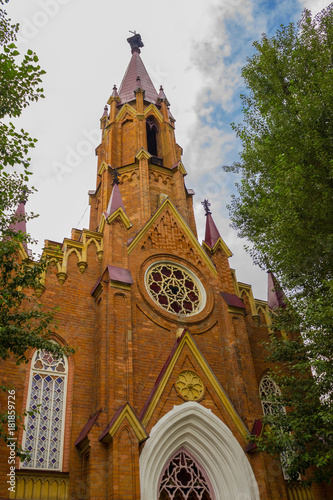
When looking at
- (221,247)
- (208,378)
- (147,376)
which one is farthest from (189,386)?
(221,247)

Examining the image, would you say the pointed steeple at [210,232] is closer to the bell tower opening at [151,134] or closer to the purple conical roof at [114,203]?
the purple conical roof at [114,203]

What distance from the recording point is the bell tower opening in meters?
24.3

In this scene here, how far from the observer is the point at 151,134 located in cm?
2478

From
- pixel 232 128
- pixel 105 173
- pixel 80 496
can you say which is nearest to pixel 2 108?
pixel 232 128

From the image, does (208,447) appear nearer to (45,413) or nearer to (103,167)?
(45,413)

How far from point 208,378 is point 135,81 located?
19.4 m

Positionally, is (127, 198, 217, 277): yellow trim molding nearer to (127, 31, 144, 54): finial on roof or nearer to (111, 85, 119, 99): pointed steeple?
(111, 85, 119, 99): pointed steeple

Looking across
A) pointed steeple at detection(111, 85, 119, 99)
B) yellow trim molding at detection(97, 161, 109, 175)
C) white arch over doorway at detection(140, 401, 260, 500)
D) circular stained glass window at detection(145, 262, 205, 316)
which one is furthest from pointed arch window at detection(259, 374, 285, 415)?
pointed steeple at detection(111, 85, 119, 99)

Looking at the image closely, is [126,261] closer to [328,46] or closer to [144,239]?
[144,239]

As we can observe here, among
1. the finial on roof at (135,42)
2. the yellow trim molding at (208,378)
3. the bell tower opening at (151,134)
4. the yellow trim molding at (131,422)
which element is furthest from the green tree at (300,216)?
the finial on roof at (135,42)

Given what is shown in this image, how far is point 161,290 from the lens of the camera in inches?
655

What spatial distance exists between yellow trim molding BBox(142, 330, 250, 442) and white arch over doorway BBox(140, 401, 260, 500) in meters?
0.44

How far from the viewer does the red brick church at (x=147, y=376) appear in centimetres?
1184

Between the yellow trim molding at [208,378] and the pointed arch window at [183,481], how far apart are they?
1637 millimetres
